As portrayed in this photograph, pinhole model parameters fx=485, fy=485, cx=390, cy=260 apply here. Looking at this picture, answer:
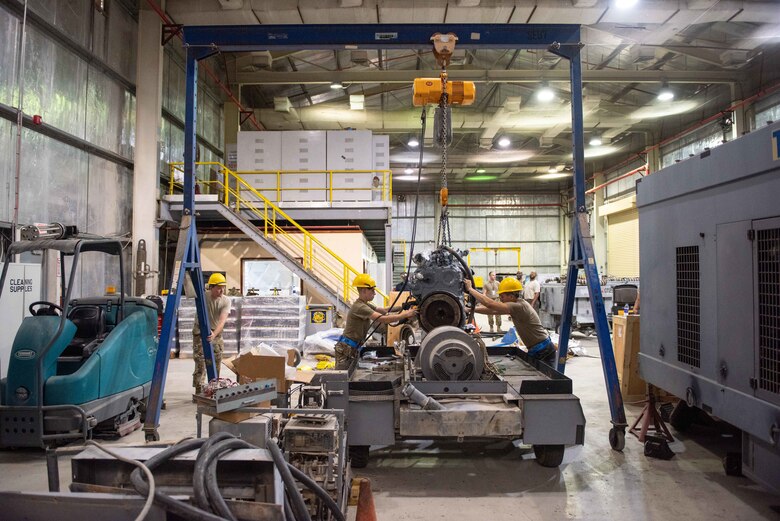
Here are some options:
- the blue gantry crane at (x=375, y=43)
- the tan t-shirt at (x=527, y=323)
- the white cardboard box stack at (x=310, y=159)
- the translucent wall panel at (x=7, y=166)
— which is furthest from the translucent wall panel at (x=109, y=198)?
the tan t-shirt at (x=527, y=323)

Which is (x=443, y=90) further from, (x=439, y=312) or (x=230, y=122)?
(x=230, y=122)

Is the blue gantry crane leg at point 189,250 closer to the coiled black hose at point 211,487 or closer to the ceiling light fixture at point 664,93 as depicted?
the coiled black hose at point 211,487

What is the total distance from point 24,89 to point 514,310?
800 centimetres

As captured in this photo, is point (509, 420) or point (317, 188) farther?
point (317, 188)

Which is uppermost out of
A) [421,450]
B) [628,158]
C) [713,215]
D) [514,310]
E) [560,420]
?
[628,158]

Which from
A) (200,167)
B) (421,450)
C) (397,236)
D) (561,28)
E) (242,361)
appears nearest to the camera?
(242,361)

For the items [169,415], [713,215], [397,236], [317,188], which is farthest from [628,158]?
[169,415]

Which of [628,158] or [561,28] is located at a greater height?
[628,158]

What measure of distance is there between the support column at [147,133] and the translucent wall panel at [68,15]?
1426 millimetres

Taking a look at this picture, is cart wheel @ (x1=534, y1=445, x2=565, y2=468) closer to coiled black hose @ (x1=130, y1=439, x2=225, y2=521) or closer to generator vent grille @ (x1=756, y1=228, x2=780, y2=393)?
generator vent grille @ (x1=756, y1=228, x2=780, y2=393)

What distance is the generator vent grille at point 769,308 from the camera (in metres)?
3.24

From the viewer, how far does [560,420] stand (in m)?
3.96

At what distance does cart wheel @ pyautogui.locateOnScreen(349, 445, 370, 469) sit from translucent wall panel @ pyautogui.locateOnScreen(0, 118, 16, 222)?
6359 mm

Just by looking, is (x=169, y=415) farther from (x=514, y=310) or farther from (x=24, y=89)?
(x=24, y=89)
